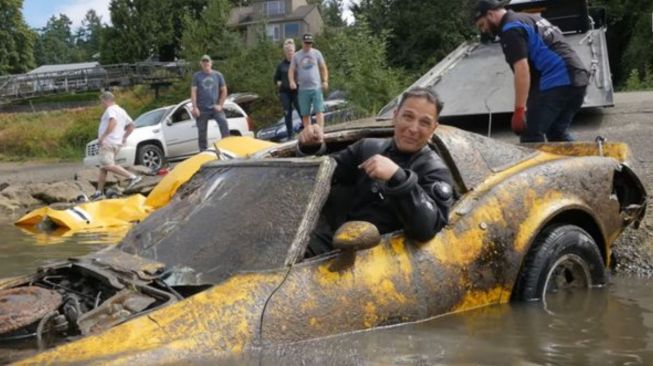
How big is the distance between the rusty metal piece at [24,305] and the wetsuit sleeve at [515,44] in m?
3.89

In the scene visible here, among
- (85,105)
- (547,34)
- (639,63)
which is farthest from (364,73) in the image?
(85,105)

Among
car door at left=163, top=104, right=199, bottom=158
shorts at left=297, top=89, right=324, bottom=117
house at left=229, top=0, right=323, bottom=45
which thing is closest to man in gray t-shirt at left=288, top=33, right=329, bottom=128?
shorts at left=297, top=89, right=324, bottom=117

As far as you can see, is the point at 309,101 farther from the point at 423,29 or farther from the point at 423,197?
the point at 423,29

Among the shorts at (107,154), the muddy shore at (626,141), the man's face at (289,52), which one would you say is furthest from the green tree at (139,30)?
the shorts at (107,154)

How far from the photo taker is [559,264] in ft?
14.3

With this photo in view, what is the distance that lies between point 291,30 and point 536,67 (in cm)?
6047

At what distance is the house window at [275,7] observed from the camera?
6802 centimetres

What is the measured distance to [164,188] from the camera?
9477mm

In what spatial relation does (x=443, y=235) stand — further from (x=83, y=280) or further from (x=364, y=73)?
(x=364, y=73)

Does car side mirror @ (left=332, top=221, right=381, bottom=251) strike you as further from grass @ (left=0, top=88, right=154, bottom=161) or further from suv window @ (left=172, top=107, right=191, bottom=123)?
grass @ (left=0, top=88, right=154, bottom=161)

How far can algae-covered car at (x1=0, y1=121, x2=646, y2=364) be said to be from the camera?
314cm

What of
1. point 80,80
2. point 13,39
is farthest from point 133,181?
point 13,39

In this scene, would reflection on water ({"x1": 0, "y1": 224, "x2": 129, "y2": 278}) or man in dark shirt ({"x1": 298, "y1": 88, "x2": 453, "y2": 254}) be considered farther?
reflection on water ({"x1": 0, "y1": 224, "x2": 129, "y2": 278})

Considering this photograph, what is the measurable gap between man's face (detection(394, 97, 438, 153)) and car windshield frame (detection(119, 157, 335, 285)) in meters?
0.41
